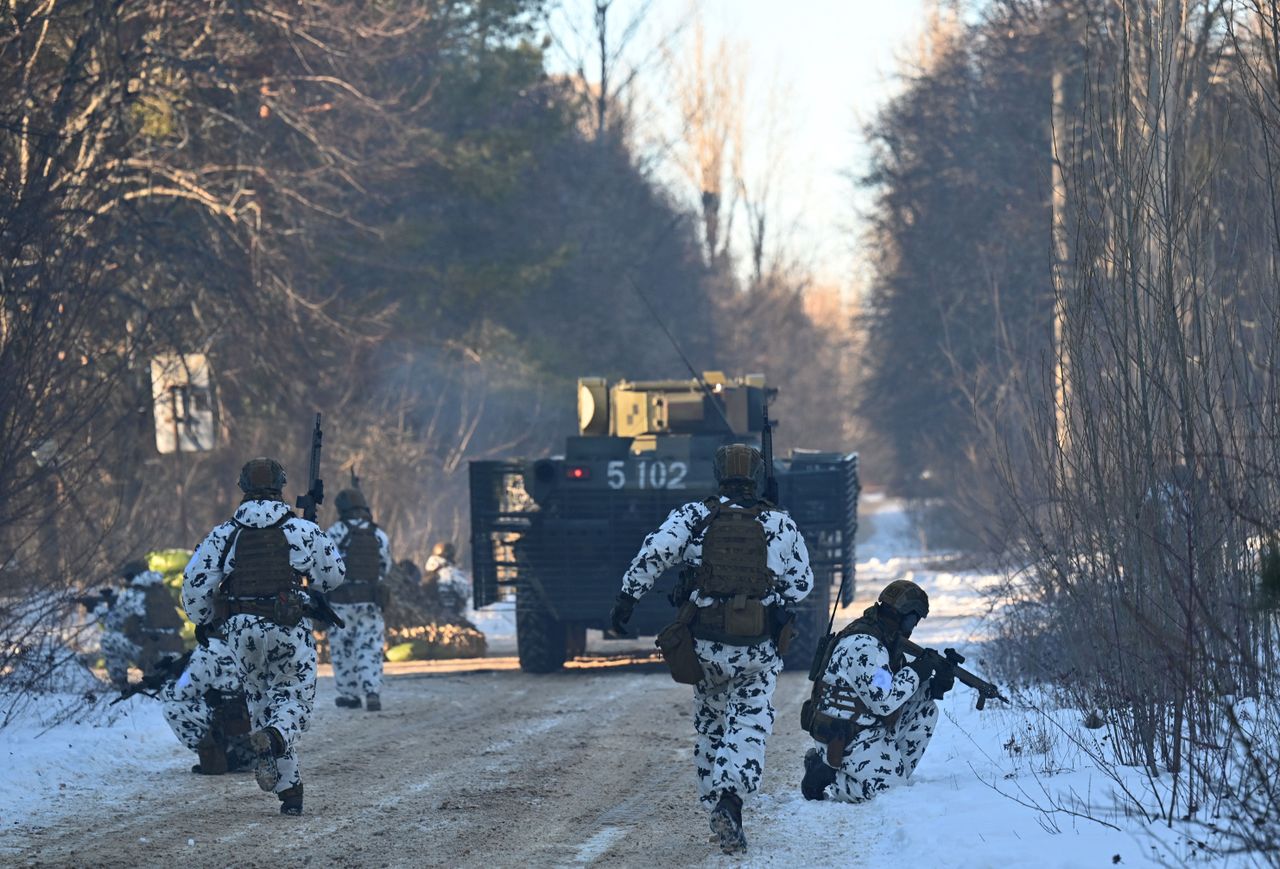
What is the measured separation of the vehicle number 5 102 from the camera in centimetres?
1554

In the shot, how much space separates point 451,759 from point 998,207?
971 inches

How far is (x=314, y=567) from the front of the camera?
884 cm

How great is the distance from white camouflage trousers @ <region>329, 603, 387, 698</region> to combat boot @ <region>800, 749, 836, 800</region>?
211 inches

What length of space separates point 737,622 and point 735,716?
442 mm

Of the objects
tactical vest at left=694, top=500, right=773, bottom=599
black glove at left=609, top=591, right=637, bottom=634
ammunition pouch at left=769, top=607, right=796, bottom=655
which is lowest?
ammunition pouch at left=769, top=607, right=796, bottom=655

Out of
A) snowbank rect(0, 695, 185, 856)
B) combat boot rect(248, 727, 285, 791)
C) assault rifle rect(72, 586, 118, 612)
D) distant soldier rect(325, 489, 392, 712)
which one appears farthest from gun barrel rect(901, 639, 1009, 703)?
assault rifle rect(72, 586, 118, 612)

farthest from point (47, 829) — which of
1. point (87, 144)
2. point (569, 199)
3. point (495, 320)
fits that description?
point (569, 199)

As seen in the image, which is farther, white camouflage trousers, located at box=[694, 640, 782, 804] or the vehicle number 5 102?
the vehicle number 5 102

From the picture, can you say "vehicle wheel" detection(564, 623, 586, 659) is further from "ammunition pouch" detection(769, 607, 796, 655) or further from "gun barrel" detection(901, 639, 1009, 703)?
"ammunition pouch" detection(769, 607, 796, 655)

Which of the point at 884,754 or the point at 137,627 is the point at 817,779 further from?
the point at 137,627

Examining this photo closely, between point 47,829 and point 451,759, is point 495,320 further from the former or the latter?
point 47,829

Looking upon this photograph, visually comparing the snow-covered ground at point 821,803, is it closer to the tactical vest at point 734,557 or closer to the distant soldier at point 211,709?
the distant soldier at point 211,709

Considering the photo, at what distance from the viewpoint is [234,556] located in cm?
871

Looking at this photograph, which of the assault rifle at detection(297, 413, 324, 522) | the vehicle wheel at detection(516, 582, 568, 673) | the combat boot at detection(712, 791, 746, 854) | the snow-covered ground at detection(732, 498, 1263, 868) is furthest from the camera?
the vehicle wheel at detection(516, 582, 568, 673)
